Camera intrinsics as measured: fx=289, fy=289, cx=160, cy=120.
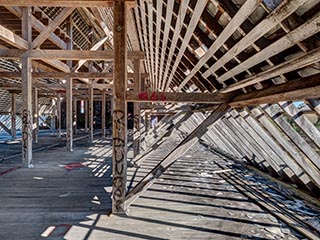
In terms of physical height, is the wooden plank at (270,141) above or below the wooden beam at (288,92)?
below

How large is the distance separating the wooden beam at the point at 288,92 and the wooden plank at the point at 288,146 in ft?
1.74

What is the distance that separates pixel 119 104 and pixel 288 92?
1852 mm

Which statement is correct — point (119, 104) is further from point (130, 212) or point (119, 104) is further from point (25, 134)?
point (25, 134)

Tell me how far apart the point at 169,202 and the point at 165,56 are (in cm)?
230

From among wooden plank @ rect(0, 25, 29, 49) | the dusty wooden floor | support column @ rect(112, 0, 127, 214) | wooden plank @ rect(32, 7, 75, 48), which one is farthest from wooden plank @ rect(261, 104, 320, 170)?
wooden plank @ rect(32, 7, 75, 48)

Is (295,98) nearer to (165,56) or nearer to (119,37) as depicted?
(119,37)

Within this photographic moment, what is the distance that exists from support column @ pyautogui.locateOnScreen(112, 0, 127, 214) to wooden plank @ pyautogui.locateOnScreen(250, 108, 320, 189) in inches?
Answer: 64.0

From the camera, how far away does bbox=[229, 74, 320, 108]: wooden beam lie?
1.98 meters

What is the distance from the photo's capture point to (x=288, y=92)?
228cm

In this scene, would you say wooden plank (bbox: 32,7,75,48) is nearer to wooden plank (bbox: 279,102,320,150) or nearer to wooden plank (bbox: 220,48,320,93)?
wooden plank (bbox: 220,48,320,93)

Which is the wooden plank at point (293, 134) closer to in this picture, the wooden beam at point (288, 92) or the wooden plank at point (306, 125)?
the wooden plank at point (306, 125)

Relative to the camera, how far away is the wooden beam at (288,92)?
198cm

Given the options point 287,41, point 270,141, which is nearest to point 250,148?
point 270,141

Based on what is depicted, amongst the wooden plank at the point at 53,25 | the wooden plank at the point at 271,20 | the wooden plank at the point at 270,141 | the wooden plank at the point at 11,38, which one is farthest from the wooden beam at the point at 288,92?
the wooden plank at the point at 53,25
